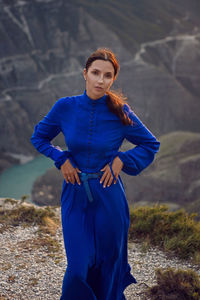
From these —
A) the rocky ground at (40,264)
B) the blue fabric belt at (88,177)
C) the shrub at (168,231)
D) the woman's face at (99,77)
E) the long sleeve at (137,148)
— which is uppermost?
the woman's face at (99,77)

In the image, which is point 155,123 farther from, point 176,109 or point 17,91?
point 17,91

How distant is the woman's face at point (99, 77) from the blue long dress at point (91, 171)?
0.12 m

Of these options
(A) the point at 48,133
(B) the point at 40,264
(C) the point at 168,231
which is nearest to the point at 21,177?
(C) the point at 168,231

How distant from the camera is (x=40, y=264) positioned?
570 cm

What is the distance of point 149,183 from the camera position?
37.7 m

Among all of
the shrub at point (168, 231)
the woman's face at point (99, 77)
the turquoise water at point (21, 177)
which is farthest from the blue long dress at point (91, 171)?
the turquoise water at point (21, 177)

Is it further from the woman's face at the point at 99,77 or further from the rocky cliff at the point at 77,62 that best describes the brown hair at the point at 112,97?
the rocky cliff at the point at 77,62

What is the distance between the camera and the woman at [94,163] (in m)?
3.41

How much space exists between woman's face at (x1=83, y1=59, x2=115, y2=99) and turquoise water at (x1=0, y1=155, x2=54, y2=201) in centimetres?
4306

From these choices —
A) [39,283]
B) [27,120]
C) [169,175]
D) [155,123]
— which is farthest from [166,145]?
[39,283]

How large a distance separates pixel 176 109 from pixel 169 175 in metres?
31.8

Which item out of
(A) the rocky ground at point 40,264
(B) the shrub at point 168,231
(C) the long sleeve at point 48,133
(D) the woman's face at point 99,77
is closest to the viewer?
(D) the woman's face at point 99,77

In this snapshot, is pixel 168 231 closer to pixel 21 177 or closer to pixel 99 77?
pixel 99 77

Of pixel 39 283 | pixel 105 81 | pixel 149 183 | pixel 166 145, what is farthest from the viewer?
pixel 166 145
